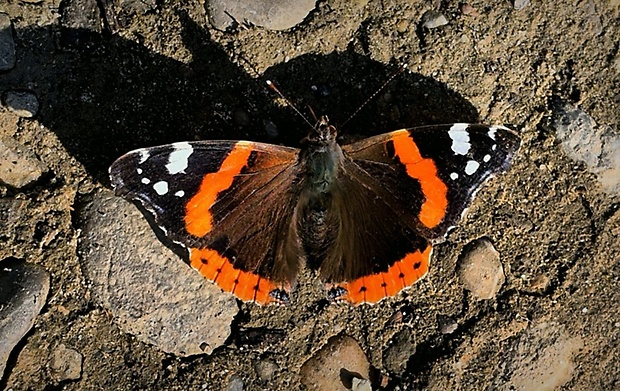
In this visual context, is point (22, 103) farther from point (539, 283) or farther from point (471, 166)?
point (539, 283)

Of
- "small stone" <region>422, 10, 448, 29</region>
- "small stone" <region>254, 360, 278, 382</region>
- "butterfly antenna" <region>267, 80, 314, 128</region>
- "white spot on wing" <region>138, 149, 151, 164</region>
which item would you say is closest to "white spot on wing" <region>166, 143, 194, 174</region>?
"white spot on wing" <region>138, 149, 151, 164</region>

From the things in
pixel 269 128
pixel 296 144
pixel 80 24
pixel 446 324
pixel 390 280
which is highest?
pixel 80 24

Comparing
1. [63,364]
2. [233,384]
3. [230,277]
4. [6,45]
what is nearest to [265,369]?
[233,384]

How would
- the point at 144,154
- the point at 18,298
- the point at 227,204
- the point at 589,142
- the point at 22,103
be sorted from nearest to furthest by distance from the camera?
1. the point at 144,154
2. the point at 227,204
3. the point at 18,298
4. the point at 22,103
5. the point at 589,142

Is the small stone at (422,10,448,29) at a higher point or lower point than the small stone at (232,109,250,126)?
lower

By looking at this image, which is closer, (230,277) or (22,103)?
(230,277)

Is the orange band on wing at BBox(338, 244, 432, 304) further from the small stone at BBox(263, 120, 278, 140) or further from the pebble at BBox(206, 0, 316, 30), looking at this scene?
the pebble at BBox(206, 0, 316, 30)
